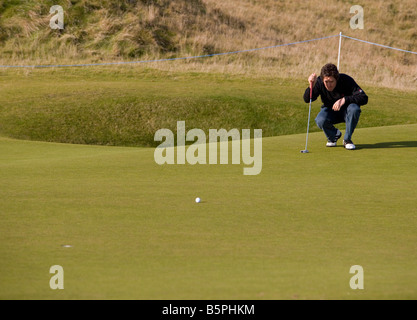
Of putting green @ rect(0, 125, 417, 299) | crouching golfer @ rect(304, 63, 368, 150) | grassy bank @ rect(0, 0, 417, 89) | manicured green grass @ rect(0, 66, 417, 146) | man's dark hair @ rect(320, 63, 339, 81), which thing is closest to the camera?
putting green @ rect(0, 125, 417, 299)

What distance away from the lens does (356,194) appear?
8.41 metres

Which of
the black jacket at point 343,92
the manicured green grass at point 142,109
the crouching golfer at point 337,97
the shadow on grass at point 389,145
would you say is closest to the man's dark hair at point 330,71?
the crouching golfer at point 337,97

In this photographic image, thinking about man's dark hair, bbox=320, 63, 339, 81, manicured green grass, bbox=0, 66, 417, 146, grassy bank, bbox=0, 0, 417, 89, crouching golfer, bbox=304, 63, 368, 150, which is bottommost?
crouching golfer, bbox=304, 63, 368, 150

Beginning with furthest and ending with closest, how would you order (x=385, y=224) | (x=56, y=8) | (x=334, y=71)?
(x=56, y=8) < (x=334, y=71) < (x=385, y=224)

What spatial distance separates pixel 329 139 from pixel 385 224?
5.44 meters

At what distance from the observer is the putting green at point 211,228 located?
4930 millimetres

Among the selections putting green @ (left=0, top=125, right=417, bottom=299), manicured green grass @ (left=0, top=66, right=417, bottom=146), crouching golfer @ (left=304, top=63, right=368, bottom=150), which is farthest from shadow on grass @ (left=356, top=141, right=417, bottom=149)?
manicured green grass @ (left=0, top=66, right=417, bottom=146)

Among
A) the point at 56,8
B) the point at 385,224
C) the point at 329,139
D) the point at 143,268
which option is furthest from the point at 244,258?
the point at 56,8

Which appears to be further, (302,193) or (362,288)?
(302,193)

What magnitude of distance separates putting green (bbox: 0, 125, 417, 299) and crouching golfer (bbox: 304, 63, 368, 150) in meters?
0.67

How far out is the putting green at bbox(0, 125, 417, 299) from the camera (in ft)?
16.2

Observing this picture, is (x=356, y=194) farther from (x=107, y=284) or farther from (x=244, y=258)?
(x=107, y=284)

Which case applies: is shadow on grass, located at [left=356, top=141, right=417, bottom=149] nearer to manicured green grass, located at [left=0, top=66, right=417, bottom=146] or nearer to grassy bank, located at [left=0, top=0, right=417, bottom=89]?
manicured green grass, located at [left=0, top=66, right=417, bottom=146]

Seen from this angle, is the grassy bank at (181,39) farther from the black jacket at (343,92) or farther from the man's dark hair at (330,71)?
the man's dark hair at (330,71)
